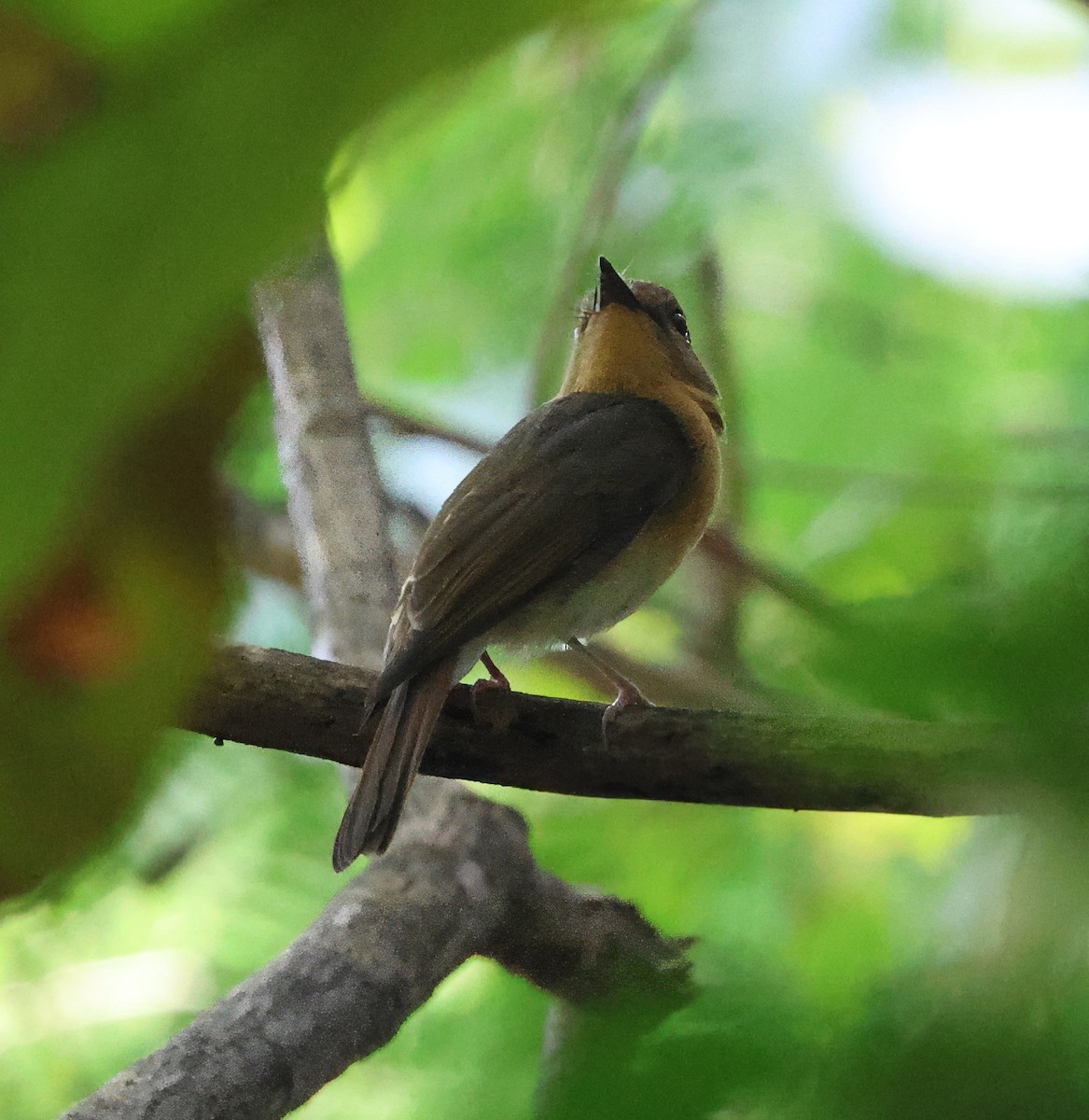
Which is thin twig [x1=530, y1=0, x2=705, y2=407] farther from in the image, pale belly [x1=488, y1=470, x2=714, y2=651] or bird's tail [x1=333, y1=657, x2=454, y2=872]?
bird's tail [x1=333, y1=657, x2=454, y2=872]

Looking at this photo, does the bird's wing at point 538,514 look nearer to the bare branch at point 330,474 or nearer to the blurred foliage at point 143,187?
the bare branch at point 330,474

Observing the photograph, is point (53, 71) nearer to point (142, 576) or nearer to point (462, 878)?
point (142, 576)

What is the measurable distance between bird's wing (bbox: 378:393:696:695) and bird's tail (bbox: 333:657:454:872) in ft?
0.28

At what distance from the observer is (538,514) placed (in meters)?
3.36

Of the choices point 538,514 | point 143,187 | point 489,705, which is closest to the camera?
point 143,187

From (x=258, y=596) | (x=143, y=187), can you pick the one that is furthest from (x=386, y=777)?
(x=143, y=187)

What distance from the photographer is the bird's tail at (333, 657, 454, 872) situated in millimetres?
2541

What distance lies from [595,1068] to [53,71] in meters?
0.35

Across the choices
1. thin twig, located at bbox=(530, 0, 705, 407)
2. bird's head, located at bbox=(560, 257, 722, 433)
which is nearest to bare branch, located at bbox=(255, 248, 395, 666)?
bird's head, located at bbox=(560, 257, 722, 433)

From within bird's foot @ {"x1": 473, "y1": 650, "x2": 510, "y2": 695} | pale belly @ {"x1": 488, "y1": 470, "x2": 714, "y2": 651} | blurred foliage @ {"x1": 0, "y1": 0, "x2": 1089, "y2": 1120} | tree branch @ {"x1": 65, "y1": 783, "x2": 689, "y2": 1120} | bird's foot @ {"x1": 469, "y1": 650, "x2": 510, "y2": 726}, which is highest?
pale belly @ {"x1": 488, "y1": 470, "x2": 714, "y2": 651}

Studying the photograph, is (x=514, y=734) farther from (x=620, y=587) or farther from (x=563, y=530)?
(x=620, y=587)

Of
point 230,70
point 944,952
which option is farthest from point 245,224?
point 944,952

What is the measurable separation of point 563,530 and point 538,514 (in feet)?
0.24

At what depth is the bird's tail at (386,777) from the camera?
2541 mm
